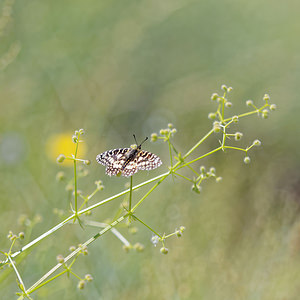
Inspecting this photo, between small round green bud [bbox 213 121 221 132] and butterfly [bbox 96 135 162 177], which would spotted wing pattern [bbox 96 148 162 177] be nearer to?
butterfly [bbox 96 135 162 177]

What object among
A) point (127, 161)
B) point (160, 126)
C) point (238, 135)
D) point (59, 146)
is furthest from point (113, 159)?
point (160, 126)

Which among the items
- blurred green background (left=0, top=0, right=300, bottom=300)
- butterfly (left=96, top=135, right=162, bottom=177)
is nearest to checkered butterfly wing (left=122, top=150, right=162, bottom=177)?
butterfly (left=96, top=135, right=162, bottom=177)

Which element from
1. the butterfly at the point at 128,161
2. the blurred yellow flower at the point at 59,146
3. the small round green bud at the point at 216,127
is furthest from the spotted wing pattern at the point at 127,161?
the blurred yellow flower at the point at 59,146

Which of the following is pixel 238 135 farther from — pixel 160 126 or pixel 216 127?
pixel 160 126

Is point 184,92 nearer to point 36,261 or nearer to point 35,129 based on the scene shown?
point 35,129

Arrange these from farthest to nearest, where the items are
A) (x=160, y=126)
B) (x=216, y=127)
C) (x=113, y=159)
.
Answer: (x=160, y=126)
(x=113, y=159)
(x=216, y=127)
